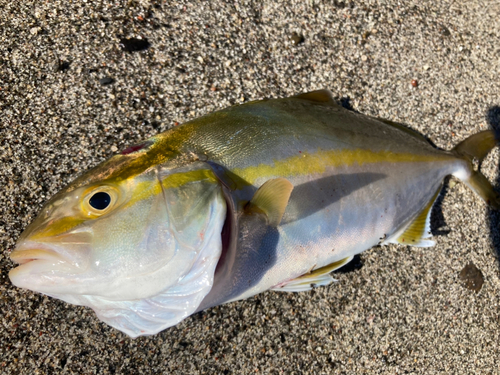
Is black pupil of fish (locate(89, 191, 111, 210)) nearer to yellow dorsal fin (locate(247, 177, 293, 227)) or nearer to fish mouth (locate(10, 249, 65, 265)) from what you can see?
fish mouth (locate(10, 249, 65, 265))

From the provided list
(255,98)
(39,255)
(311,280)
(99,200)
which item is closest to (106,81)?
(255,98)

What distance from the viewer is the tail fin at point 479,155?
194 cm

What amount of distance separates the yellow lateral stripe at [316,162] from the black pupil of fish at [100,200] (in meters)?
0.43

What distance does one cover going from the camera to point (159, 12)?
1.77m

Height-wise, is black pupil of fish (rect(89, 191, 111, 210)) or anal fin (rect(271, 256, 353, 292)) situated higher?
black pupil of fish (rect(89, 191, 111, 210))

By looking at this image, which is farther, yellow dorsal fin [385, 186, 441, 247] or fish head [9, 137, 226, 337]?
yellow dorsal fin [385, 186, 441, 247]

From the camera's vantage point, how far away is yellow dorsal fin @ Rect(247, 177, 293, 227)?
113 cm

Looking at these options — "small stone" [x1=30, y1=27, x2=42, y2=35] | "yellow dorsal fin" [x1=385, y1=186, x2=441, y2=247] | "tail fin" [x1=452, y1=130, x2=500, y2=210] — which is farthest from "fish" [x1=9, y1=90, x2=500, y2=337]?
"small stone" [x1=30, y1=27, x2=42, y2=35]

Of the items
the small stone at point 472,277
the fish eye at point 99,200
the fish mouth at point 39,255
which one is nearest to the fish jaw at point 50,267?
the fish mouth at point 39,255

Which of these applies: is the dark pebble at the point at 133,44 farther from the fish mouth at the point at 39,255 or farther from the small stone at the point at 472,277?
the small stone at the point at 472,277

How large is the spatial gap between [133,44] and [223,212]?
1.18 m

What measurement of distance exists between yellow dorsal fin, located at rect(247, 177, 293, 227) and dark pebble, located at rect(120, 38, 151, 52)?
112 centimetres

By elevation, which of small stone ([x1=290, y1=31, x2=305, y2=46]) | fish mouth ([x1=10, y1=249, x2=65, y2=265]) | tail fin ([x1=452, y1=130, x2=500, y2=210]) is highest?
small stone ([x1=290, y1=31, x2=305, y2=46])

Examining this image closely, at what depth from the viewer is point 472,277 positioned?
204 centimetres
